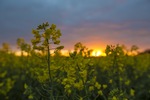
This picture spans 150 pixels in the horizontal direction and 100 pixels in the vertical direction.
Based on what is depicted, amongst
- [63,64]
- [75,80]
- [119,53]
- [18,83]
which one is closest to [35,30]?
[63,64]

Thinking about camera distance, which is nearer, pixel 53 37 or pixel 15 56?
pixel 53 37

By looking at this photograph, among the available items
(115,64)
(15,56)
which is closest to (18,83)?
(15,56)

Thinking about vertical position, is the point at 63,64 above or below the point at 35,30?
below

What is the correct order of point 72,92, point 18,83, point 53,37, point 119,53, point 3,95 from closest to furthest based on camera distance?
point 53,37 → point 72,92 → point 119,53 → point 3,95 → point 18,83

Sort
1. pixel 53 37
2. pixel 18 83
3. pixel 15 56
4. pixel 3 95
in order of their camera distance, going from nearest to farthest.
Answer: pixel 53 37
pixel 3 95
pixel 18 83
pixel 15 56

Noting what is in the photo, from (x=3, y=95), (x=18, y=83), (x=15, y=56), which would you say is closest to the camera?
(x=3, y=95)

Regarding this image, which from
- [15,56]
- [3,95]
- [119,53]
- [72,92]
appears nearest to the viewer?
[72,92]

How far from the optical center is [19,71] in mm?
12789

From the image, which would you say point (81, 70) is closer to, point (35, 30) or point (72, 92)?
point (72, 92)

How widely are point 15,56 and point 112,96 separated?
11.5 meters

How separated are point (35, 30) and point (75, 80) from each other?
0.89 m

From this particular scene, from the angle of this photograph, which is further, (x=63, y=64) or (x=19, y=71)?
(x=19, y=71)

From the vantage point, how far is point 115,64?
6090 mm

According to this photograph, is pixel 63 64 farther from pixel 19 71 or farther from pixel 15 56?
pixel 15 56
